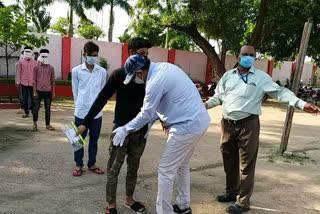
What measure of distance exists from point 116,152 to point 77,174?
1.38m

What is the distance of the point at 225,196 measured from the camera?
149 inches

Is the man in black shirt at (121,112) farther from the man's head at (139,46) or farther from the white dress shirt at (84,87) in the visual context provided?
the white dress shirt at (84,87)

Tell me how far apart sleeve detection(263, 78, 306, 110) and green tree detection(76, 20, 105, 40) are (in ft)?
109

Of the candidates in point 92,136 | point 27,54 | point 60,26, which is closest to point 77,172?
point 92,136

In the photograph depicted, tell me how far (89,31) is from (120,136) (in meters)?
33.8

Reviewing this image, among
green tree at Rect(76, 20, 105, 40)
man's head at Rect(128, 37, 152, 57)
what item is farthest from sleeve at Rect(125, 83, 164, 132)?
green tree at Rect(76, 20, 105, 40)

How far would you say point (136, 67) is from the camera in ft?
9.18

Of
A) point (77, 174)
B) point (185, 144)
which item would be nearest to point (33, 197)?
point (77, 174)

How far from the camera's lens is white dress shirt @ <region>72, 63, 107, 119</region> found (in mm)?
4207

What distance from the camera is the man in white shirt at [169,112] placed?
108 inches

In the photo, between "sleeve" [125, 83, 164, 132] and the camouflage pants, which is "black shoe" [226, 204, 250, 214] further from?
"sleeve" [125, 83, 164, 132]

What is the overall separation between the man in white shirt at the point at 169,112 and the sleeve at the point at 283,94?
2.97 ft

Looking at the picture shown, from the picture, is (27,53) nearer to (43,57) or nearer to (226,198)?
(43,57)

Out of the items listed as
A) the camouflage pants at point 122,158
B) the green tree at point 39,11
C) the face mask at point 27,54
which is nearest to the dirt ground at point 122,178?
the camouflage pants at point 122,158
